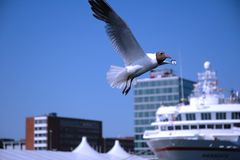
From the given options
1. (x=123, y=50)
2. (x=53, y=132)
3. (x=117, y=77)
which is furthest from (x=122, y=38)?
(x=53, y=132)

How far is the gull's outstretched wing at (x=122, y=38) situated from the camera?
6.69 meters

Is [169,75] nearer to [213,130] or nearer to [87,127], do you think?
[87,127]

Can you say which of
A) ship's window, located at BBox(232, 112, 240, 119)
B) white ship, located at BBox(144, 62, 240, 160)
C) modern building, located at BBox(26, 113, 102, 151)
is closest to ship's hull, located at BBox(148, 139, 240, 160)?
white ship, located at BBox(144, 62, 240, 160)

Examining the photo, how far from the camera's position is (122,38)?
6.88m

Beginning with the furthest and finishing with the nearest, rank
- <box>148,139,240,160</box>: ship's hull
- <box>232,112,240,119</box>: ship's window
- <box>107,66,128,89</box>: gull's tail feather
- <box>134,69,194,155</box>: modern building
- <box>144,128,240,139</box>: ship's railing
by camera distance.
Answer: <box>134,69,194,155</box>: modern building, <box>232,112,240,119</box>: ship's window, <box>144,128,240,139</box>: ship's railing, <box>148,139,240,160</box>: ship's hull, <box>107,66,128,89</box>: gull's tail feather

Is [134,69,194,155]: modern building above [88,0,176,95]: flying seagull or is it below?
above

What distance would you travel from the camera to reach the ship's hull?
33875 millimetres

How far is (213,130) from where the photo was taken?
3494cm

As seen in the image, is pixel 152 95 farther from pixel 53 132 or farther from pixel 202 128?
pixel 202 128

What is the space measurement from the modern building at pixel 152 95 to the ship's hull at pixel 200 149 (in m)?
53.6

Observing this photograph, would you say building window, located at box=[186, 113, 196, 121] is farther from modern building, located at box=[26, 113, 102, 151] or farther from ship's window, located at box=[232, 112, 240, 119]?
modern building, located at box=[26, 113, 102, 151]

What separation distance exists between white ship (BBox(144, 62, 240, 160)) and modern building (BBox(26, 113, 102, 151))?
59.6 meters

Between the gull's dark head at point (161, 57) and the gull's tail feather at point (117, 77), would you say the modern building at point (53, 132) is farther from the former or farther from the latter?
the gull's dark head at point (161, 57)

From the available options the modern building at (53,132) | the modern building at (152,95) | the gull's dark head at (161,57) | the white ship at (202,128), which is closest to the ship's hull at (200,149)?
the white ship at (202,128)
